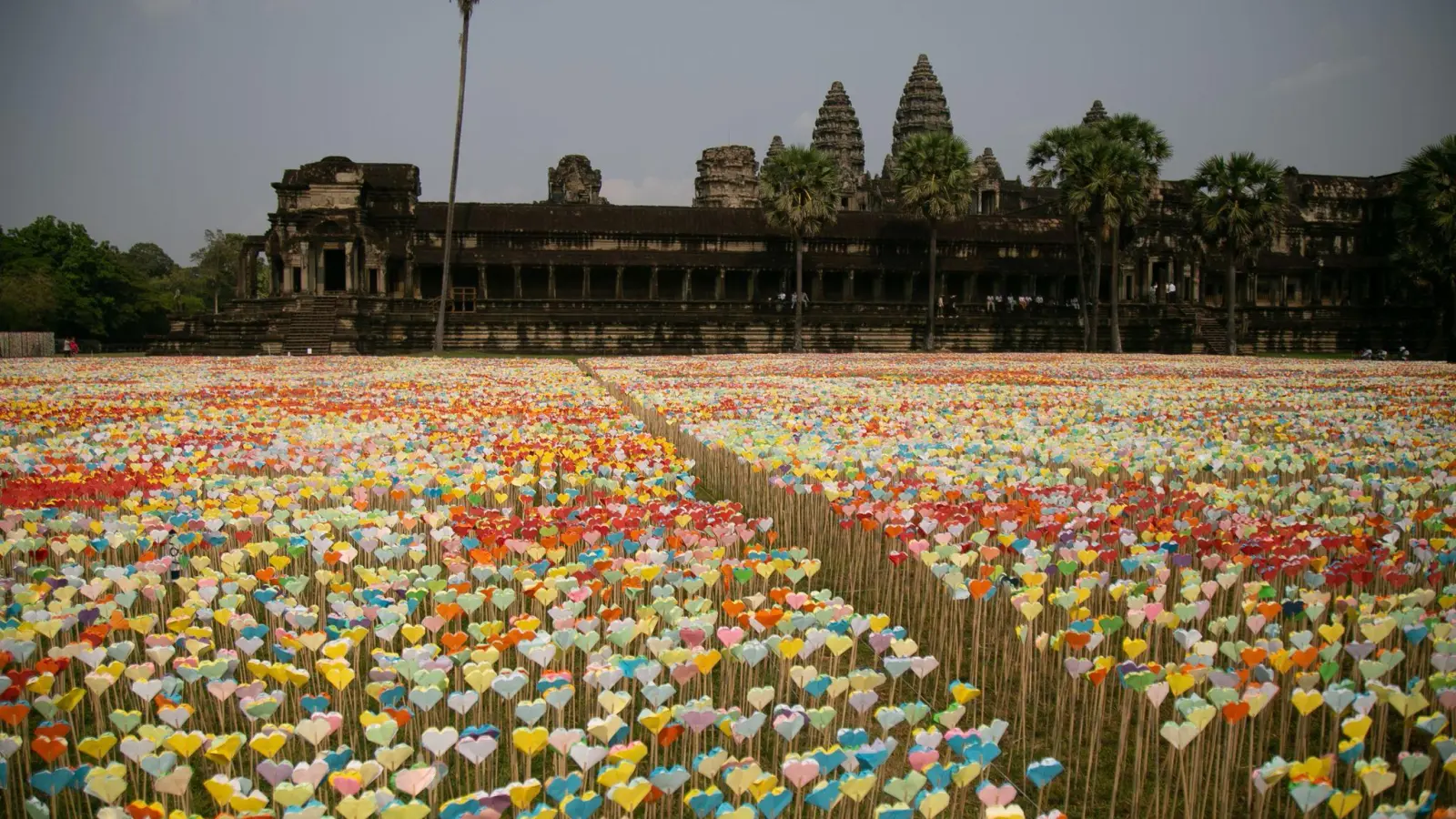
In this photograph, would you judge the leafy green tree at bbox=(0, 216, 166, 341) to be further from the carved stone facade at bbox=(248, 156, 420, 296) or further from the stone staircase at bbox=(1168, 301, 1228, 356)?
the stone staircase at bbox=(1168, 301, 1228, 356)

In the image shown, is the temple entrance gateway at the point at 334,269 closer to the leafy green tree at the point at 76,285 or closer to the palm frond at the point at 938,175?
the leafy green tree at the point at 76,285

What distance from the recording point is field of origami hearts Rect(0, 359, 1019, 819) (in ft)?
10.5

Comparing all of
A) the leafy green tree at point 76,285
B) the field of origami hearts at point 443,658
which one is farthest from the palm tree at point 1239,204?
the leafy green tree at point 76,285

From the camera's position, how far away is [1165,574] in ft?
17.0

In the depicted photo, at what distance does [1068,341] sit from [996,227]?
9.60m

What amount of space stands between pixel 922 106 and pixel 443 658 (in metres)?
89.0

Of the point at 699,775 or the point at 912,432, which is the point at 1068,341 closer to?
the point at 912,432

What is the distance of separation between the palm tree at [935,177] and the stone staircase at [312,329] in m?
27.2

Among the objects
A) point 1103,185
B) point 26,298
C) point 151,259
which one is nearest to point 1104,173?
point 1103,185

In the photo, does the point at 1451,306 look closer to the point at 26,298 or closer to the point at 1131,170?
→ the point at 1131,170

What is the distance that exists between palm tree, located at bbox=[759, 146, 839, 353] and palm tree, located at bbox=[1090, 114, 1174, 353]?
43.9 feet

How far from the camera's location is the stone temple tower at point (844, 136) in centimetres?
8788

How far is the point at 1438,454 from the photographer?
33.4ft

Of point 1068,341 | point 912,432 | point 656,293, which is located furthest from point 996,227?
point 912,432
